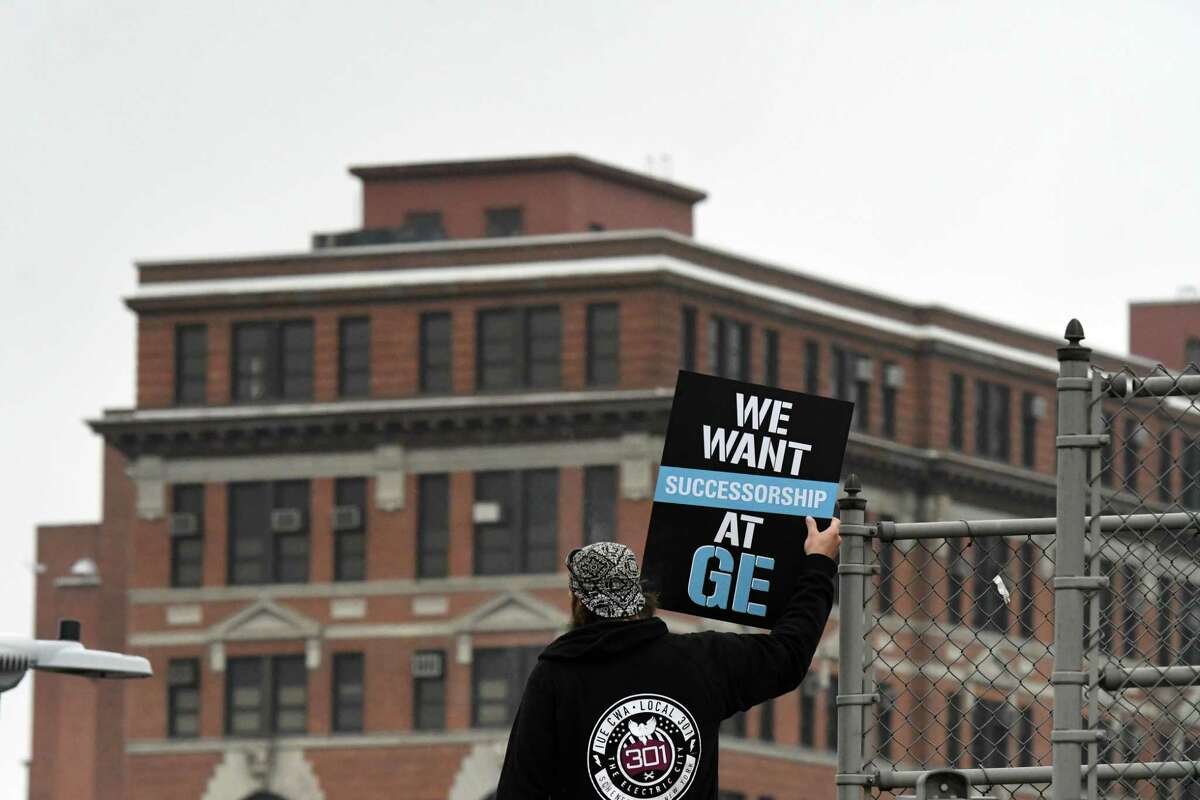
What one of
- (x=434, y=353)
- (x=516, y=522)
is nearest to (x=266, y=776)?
(x=516, y=522)

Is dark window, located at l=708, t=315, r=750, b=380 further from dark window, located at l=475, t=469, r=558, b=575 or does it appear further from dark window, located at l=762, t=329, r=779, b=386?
dark window, located at l=475, t=469, r=558, b=575

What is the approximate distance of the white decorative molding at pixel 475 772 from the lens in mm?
75688

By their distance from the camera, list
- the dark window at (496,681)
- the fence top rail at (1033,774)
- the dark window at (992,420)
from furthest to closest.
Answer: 1. the dark window at (992,420)
2. the dark window at (496,681)
3. the fence top rail at (1033,774)

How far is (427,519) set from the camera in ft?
258

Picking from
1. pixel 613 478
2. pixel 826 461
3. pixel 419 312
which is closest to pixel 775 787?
pixel 613 478

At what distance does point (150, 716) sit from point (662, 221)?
20091mm

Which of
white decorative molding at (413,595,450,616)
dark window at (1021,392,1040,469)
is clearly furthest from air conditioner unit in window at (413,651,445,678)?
dark window at (1021,392,1040,469)

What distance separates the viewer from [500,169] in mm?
85688

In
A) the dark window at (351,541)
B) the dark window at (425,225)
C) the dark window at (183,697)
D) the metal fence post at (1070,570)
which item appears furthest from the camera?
the dark window at (425,225)

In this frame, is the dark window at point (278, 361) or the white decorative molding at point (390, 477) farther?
the dark window at point (278, 361)

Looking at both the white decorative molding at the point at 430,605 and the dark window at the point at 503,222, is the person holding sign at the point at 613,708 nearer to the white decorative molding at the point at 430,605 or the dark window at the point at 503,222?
the white decorative molding at the point at 430,605

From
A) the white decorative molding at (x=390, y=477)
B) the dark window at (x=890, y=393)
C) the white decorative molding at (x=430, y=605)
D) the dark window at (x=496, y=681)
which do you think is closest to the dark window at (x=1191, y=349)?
the dark window at (x=890, y=393)

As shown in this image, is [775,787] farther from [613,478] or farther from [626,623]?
[626,623]

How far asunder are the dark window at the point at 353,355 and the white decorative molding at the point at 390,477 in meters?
1.64
